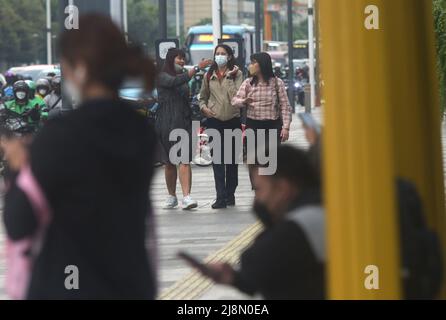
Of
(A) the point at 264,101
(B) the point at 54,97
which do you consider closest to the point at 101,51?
(A) the point at 264,101

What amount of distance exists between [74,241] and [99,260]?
10 centimetres

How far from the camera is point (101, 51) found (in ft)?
14.1

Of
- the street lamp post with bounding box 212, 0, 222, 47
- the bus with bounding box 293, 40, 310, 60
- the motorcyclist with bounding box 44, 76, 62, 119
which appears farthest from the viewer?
the bus with bounding box 293, 40, 310, 60

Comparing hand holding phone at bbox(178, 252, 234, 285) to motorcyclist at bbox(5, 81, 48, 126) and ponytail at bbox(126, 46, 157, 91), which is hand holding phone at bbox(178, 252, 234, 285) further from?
motorcyclist at bbox(5, 81, 48, 126)

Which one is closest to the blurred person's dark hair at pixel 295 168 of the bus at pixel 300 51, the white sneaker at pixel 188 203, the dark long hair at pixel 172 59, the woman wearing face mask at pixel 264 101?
the woman wearing face mask at pixel 264 101

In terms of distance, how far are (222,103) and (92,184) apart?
447 inches

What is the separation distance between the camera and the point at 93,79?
4.28 m

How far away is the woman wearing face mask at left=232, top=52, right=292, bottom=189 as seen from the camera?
1521 cm

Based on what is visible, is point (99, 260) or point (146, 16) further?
point (146, 16)

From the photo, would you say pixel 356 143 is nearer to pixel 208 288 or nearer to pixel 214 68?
pixel 208 288

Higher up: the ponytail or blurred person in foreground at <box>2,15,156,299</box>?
the ponytail

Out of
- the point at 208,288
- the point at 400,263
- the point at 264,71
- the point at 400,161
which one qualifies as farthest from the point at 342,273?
the point at 264,71

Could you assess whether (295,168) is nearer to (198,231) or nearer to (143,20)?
(198,231)

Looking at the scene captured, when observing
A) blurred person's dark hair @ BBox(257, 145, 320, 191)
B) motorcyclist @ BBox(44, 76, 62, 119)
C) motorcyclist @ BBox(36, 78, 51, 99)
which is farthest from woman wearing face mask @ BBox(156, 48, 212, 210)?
motorcyclist @ BBox(36, 78, 51, 99)
